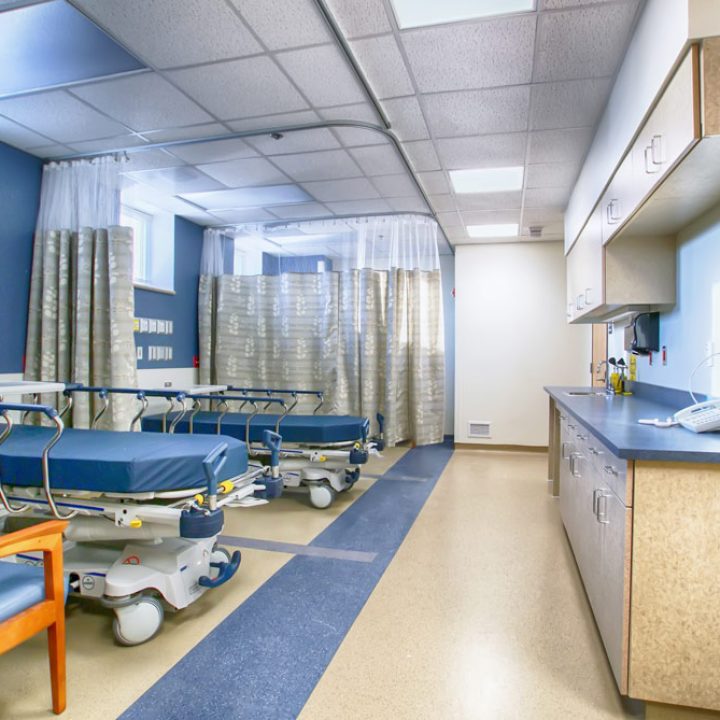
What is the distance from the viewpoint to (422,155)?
149 inches

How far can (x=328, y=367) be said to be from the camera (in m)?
5.78

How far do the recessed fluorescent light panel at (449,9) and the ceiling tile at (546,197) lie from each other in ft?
7.61

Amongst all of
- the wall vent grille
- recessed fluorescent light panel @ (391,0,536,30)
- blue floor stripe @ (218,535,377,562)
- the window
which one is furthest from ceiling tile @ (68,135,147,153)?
the wall vent grille

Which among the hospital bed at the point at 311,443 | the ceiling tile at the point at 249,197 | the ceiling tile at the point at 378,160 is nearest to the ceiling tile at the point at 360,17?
the ceiling tile at the point at 378,160

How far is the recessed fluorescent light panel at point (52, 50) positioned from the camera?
235 cm

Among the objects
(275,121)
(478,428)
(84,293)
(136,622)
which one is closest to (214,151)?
(275,121)

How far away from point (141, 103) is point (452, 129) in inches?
79.8

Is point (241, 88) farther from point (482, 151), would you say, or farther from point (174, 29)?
point (482, 151)

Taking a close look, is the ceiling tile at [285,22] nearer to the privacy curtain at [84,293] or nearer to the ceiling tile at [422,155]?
the ceiling tile at [422,155]

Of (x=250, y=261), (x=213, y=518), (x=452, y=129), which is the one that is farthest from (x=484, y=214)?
(x=213, y=518)

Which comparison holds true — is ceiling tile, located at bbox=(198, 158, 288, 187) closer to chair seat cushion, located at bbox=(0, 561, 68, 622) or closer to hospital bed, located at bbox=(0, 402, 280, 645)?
hospital bed, located at bbox=(0, 402, 280, 645)

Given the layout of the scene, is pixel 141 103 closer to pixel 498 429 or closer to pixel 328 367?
pixel 328 367

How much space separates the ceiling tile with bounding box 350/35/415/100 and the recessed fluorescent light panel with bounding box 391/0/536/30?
17cm

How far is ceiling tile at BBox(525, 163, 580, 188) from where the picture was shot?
153 inches
